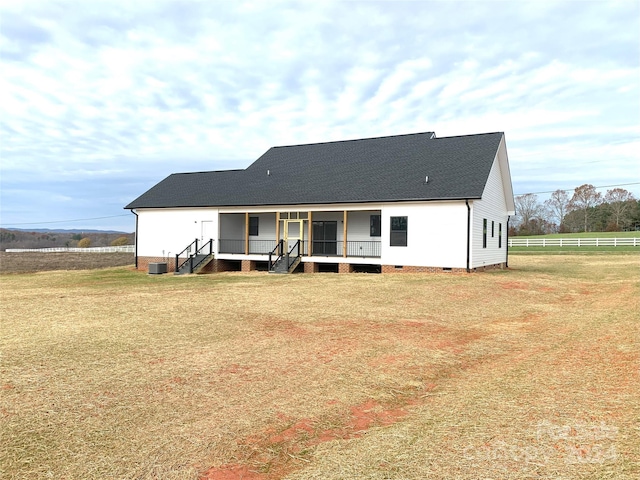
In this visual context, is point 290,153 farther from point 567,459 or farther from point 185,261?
point 567,459

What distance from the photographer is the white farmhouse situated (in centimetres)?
2195

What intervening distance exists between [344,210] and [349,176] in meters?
3.15

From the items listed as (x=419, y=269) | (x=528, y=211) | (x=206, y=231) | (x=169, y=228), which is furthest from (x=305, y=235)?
(x=528, y=211)

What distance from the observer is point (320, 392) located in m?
6.21

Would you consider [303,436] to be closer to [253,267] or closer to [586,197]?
[253,267]

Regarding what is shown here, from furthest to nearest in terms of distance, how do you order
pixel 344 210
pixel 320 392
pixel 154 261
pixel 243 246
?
pixel 154 261
pixel 243 246
pixel 344 210
pixel 320 392

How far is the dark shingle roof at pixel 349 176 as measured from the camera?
22.6 metres

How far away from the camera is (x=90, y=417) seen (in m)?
5.29

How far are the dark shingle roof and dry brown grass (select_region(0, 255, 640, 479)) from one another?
1083cm

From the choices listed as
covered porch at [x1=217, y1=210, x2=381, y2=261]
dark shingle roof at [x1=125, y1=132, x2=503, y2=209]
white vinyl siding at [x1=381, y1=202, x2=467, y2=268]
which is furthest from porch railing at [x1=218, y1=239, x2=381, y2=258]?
dark shingle roof at [x1=125, y1=132, x2=503, y2=209]

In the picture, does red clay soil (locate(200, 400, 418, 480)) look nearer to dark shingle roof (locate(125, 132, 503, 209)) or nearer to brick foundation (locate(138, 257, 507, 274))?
dark shingle roof (locate(125, 132, 503, 209))

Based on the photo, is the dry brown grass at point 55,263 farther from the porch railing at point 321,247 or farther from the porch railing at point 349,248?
the porch railing at point 349,248

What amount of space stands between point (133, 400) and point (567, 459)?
16.3 feet

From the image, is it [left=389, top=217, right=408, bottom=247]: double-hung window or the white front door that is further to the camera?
the white front door
